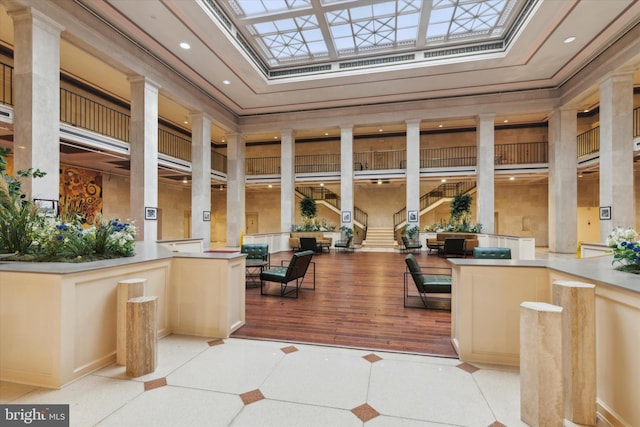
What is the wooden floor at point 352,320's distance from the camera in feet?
10.1

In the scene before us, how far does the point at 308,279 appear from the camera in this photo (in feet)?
20.5

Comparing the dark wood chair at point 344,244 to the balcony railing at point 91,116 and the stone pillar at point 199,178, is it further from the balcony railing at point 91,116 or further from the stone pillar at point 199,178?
the balcony railing at point 91,116

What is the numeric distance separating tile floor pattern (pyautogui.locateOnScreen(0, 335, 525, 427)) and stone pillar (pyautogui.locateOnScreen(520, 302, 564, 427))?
0.15 meters

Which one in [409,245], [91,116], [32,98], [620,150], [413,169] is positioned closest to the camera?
[32,98]

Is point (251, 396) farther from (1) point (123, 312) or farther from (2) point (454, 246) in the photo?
(2) point (454, 246)

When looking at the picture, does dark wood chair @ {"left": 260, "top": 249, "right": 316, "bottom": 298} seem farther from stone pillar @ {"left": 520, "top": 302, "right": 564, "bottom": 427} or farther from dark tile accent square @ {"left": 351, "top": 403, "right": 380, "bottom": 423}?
stone pillar @ {"left": 520, "top": 302, "right": 564, "bottom": 427}

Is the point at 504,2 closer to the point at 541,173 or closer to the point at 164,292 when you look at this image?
the point at 541,173

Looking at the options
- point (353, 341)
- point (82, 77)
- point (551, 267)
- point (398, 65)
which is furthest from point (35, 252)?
point (398, 65)

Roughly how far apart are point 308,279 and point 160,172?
362 inches

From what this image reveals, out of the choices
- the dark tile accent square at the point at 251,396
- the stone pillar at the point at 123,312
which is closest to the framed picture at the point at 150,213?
the stone pillar at the point at 123,312

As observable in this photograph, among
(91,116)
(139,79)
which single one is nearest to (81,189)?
(91,116)

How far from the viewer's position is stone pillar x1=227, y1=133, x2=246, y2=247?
13422 millimetres

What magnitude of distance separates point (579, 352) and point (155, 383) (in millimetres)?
3079

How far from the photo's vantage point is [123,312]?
2.56 meters
